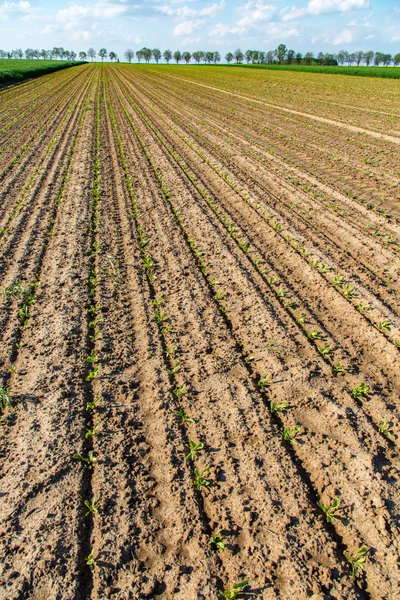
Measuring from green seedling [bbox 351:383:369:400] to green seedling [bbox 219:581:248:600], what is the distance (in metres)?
2.41

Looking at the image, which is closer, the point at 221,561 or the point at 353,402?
the point at 221,561

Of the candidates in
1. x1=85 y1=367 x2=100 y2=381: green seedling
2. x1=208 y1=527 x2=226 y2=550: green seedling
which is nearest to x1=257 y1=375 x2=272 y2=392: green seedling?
x1=208 y1=527 x2=226 y2=550: green seedling

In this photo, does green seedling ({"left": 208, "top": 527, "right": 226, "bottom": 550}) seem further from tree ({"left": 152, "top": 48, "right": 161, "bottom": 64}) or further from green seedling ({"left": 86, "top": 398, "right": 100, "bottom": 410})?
tree ({"left": 152, "top": 48, "right": 161, "bottom": 64})

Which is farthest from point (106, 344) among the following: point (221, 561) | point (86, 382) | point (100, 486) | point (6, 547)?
point (221, 561)

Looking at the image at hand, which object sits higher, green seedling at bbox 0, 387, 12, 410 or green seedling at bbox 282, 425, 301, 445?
green seedling at bbox 0, 387, 12, 410

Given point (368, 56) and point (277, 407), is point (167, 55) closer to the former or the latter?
point (368, 56)

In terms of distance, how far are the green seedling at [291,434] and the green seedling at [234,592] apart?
1.43 m

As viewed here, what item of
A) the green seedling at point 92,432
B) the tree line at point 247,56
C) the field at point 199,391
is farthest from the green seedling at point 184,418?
the tree line at point 247,56

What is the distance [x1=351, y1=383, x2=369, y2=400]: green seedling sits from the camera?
14.8 feet

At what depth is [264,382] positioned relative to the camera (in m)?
4.68

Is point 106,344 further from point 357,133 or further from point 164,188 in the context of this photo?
point 357,133

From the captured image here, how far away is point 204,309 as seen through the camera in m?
5.99

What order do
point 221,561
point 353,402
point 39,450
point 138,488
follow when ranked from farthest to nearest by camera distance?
1. point 353,402
2. point 39,450
3. point 138,488
4. point 221,561

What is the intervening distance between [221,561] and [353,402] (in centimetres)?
226
